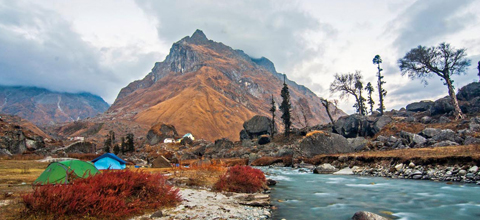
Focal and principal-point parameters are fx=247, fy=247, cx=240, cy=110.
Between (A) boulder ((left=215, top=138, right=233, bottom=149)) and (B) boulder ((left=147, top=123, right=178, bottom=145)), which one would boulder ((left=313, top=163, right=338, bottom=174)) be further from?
(B) boulder ((left=147, top=123, right=178, bottom=145))

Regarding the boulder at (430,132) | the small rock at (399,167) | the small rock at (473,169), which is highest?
the boulder at (430,132)

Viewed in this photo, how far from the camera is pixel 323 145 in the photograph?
33500mm

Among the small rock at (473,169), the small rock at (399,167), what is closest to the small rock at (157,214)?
the small rock at (473,169)

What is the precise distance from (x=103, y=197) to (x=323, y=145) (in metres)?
30.6

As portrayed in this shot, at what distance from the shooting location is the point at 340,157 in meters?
26.5

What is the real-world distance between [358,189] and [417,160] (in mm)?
6588

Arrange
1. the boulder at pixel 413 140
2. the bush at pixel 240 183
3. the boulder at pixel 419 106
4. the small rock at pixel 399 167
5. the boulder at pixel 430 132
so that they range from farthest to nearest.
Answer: the boulder at pixel 419 106 < the boulder at pixel 430 132 < the boulder at pixel 413 140 < the small rock at pixel 399 167 < the bush at pixel 240 183

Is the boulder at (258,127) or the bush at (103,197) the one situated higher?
the boulder at (258,127)

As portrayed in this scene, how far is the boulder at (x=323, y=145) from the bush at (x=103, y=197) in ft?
89.7

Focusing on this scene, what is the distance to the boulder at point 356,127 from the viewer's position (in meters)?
39.8

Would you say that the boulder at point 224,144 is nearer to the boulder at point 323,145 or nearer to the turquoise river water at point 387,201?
the boulder at point 323,145

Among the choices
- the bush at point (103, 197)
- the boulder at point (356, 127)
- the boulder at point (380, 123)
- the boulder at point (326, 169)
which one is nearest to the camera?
the bush at point (103, 197)

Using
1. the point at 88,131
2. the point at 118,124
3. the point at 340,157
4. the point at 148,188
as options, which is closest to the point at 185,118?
the point at 118,124

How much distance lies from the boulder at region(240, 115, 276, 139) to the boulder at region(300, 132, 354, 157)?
41917 mm
